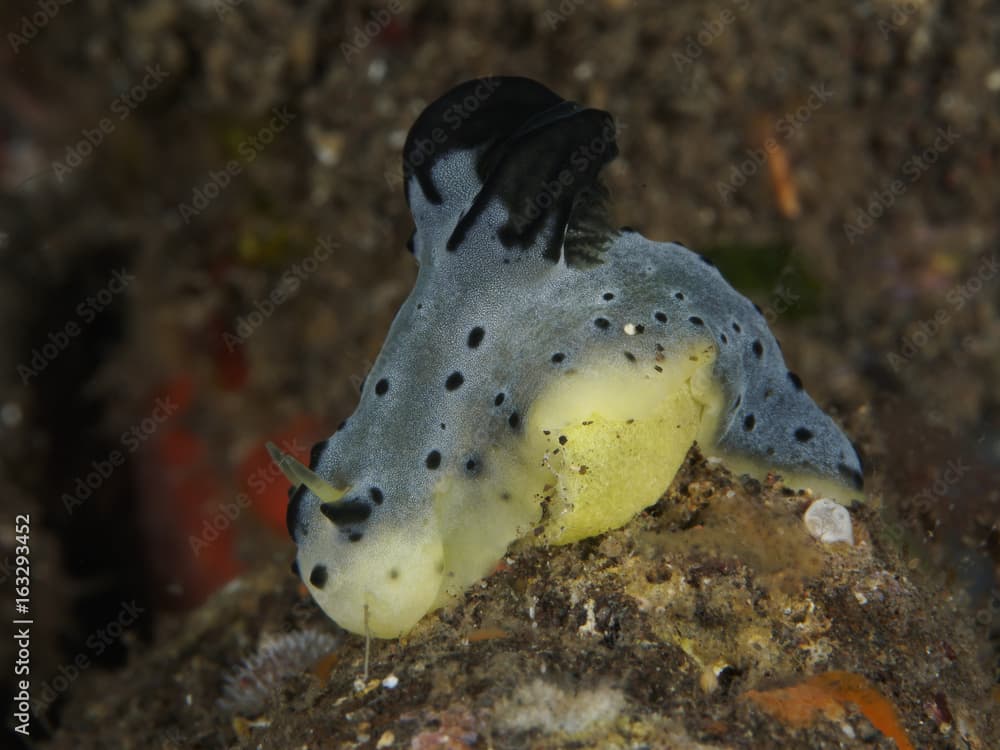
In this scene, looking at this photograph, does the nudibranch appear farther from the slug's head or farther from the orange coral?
the orange coral

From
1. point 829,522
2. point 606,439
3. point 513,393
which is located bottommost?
point 829,522

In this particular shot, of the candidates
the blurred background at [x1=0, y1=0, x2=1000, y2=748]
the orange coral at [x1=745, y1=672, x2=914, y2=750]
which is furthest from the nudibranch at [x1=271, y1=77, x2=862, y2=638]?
the blurred background at [x1=0, y1=0, x2=1000, y2=748]

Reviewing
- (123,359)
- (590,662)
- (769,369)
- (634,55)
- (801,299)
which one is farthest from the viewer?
(123,359)

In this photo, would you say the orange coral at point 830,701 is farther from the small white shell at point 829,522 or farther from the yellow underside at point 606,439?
the yellow underside at point 606,439

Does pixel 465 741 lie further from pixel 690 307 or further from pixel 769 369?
pixel 769 369

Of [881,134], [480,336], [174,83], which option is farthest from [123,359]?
[881,134]

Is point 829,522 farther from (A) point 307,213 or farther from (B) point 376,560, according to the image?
(A) point 307,213

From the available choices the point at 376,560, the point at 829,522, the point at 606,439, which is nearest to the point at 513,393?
the point at 606,439
